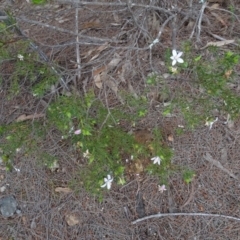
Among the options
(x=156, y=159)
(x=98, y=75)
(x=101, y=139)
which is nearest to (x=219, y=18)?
(x=98, y=75)

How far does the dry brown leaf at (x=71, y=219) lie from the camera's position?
10.7 feet

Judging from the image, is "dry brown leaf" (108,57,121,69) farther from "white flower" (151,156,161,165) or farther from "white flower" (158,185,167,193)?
"white flower" (158,185,167,193)

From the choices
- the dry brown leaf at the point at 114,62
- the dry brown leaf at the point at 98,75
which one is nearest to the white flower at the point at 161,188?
the dry brown leaf at the point at 98,75

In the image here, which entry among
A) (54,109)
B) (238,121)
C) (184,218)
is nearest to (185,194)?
(184,218)

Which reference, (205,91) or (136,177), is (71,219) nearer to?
(136,177)

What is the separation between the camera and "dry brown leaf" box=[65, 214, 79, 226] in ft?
10.7

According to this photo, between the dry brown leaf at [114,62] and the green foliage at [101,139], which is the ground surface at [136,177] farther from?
the green foliage at [101,139]

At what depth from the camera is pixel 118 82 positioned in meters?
3.19

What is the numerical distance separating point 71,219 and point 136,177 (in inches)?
27.3

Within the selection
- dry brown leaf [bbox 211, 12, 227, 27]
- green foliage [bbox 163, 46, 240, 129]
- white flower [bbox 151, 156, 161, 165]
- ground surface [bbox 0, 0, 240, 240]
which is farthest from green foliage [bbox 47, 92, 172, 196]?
dry brown leaf [bbox 211, 12, 227, 27]

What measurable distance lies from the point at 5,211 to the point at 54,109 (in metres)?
1.24

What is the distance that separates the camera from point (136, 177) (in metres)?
3.18

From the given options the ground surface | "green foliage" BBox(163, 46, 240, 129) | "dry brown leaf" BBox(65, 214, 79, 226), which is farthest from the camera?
"dry brown leaf" BBox(65, 214, 79, 226)

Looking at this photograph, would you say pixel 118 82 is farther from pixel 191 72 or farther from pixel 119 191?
pixel 119 191
